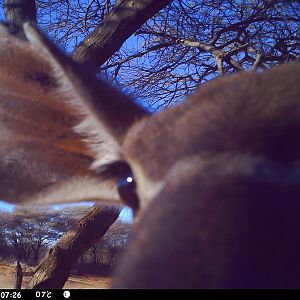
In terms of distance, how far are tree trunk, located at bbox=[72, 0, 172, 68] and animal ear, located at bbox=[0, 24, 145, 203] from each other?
3.81m

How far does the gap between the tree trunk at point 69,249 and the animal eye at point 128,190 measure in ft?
11.7

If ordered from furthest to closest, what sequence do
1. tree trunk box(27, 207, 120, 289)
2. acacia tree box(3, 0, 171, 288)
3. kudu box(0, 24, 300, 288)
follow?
acacia tree box(3, 0, 171, 288), tree trunk box(27, 207, 120, 289), kudu box(0, 24, 300, 288)

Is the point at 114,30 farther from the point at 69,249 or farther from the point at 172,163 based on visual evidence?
the point at 172,163

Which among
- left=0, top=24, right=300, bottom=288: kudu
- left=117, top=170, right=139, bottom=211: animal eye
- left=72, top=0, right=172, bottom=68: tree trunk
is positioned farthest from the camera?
left=72, top=0, right=172, bottom=68: tree trunk

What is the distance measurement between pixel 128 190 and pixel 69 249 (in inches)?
176

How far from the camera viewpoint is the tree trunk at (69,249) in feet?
20.7

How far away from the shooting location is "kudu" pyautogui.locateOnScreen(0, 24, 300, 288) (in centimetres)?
156

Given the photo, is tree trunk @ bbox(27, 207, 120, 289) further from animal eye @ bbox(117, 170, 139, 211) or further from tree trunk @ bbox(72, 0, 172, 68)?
animal eye @ bbox(117, 170, 139, 211)
